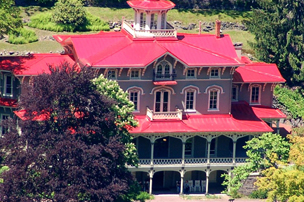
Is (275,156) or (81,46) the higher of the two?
(81,46)

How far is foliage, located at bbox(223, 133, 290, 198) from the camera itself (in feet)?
235

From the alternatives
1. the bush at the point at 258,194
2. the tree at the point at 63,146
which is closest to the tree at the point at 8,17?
the tree at the point at 63,146

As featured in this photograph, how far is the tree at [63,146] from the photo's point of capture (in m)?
65.5

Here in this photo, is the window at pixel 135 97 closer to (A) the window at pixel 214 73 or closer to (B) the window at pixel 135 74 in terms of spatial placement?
(B) the window at pixel 135 74

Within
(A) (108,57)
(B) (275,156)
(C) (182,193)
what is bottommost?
(C) (182,193)

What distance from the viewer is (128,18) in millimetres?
97312

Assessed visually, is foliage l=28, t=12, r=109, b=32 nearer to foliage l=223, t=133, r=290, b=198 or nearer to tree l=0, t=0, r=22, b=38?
tree l=0, t=0, r=22, b=38

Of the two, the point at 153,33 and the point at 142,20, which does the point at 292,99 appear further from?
the point at 142,20

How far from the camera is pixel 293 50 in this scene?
89.2m

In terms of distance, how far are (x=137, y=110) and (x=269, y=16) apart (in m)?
18.8

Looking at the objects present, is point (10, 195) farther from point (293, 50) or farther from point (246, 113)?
point (293, 50)

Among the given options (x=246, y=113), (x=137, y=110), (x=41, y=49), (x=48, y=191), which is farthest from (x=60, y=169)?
(x=41, y=49)

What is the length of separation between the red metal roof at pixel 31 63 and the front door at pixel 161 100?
7184 millimetres

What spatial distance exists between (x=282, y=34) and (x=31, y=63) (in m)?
23.1
